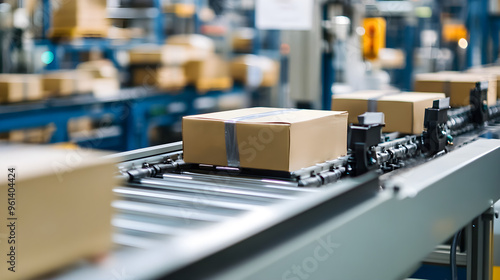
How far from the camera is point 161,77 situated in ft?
18.5

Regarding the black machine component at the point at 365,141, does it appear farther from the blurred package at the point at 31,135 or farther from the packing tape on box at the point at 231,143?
the blurred package at the point at 31,135

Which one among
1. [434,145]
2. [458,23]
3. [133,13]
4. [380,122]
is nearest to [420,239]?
[380,122]

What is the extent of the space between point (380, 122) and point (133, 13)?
5762 millimetres

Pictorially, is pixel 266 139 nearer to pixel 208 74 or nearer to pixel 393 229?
pixel 393 229

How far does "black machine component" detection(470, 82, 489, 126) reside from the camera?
247 cm

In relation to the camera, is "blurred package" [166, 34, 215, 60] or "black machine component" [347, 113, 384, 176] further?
"blurred package" [166, 34, 215, 60]

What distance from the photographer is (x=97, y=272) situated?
778mm

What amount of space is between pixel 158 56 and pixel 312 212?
4.78 meters

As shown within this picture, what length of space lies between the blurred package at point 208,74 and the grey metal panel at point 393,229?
4266mm

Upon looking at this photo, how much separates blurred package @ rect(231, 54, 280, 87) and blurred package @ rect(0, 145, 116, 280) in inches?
228

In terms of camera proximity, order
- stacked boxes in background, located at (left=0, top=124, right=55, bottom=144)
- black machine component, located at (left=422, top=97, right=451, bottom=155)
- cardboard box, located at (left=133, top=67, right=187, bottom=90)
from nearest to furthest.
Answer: black machine component, located at (left=422, top=97, right=451, bottom=155) → stacked boxes in background, located at (left=0, top=124, right=55, bottom=144) → cardboard box, located at (left=133, top=67, right=187, bottom=90)

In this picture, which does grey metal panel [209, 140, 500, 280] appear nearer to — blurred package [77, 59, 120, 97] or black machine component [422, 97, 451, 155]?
black machine component [422, 97, 451, 155]

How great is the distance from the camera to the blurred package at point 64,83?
15.1 ft

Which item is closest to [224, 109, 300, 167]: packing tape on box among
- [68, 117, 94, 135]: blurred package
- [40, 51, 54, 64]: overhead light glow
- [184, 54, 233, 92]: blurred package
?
[40, 51, 54, 64]: overhead light glow
